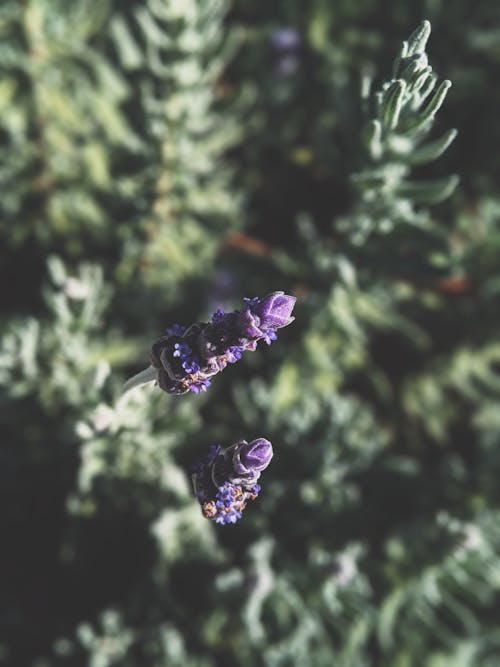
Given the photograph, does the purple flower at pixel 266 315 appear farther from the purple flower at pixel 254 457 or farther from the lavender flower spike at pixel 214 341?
the purple flower at pixel 254 457

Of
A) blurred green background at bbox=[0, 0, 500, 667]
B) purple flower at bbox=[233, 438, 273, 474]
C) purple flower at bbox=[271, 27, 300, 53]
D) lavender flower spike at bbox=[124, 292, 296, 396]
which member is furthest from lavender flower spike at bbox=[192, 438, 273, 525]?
purple flower at bbox=[271, 27, 300, 53]

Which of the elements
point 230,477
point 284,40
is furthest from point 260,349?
point 230,477

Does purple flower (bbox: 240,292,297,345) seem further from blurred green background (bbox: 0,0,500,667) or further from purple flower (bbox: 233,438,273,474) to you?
blurred green background (bbox: 0,0,500,667)

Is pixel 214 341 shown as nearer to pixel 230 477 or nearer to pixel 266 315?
pixel 266 315

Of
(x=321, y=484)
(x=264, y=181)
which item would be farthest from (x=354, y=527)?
(x=264, y=181)

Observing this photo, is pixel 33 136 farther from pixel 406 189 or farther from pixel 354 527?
pixel 354 527

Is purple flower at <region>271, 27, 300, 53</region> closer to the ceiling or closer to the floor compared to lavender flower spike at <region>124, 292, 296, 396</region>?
closer to the ceiling

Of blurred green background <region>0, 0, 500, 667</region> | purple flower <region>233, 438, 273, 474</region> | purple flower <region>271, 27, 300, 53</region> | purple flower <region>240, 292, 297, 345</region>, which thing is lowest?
purple flower <region>233, 438, 273, 474</region>
